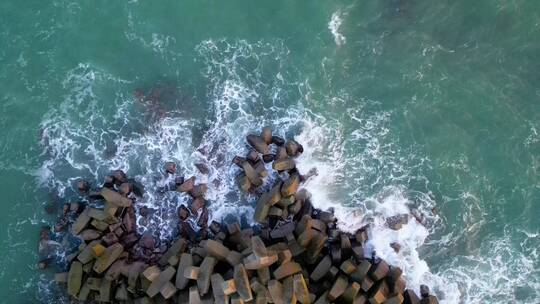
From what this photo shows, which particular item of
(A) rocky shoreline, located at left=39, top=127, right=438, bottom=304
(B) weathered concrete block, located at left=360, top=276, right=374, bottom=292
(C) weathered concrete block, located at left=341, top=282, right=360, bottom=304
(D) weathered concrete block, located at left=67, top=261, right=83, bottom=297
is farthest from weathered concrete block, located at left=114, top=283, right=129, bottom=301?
(B) weathered concrete block, located at left=360, top=276, right=374, bottom=292

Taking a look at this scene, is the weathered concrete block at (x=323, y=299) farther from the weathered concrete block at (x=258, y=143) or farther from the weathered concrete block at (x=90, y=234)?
the weathered concrete block at (x=90, y=234)

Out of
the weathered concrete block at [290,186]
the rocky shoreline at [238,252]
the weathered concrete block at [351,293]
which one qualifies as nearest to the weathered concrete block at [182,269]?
the rocky shoreline at [238,252]

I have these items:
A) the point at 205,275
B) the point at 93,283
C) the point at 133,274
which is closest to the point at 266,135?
the point at 205,275

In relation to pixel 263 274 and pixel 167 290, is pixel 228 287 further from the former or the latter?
pixel 167 290

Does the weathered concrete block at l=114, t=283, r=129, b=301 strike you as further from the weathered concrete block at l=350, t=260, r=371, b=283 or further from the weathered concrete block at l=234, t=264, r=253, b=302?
the weathered concrete block at l=350, t=260, r=371, b=283

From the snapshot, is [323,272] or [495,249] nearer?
[323,272]

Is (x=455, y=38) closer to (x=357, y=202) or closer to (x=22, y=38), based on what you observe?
(x=357, y=202)

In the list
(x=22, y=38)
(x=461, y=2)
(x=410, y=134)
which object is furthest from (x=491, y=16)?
(x=22, y=38)
